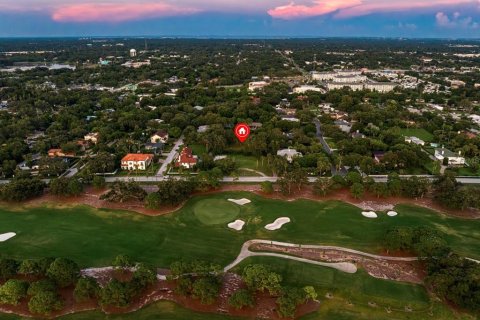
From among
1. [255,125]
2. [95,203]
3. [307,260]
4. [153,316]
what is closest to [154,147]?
[95,203]

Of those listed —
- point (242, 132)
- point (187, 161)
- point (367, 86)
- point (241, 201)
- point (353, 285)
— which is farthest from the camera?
point (367, 86)

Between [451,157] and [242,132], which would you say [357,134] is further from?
[242,132]

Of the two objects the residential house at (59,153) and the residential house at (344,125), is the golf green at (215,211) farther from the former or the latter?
the residential house at (344,125)

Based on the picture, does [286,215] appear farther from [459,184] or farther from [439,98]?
Result: [439,98]

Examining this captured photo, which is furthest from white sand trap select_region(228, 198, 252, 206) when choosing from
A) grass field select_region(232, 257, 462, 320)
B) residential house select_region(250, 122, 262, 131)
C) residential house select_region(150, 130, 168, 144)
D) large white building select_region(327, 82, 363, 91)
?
large white building select_region(327, 82, 363, 91)

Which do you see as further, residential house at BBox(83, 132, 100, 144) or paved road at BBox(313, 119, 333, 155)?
residential house at BBox(83, 132, 100, 144)

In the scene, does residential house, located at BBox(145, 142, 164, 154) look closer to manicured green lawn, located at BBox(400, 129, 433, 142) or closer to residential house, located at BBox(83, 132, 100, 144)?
residential house, located at BBox(83, 132, 100, 144)

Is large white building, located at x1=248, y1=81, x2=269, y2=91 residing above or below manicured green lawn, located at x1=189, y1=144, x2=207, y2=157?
above
